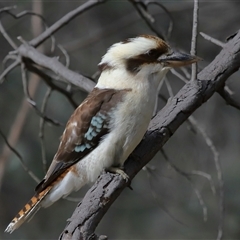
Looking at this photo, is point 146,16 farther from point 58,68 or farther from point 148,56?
point 148,56

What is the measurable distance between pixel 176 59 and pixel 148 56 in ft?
0.30

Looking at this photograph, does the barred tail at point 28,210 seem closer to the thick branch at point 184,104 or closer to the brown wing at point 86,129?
the brown wing at point 86,129

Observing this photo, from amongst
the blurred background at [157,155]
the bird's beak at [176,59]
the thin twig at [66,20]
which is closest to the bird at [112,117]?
the bird's beak at [176,59]

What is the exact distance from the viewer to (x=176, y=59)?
1.94 metres

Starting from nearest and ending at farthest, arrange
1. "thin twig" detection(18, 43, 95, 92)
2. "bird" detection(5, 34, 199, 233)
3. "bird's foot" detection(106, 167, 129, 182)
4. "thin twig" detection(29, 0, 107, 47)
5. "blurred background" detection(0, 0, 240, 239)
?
1. "bird's foot" detection(106, 167, 129, 182)
2. "bird" detection(5, 34, 199, 233)
3. "thin twig" detection(18, 43, 95, 92)
4. "thin twig" detection(29, 0, 107, 47)
5. "blurred background" detection(0, 0, 240, 239)

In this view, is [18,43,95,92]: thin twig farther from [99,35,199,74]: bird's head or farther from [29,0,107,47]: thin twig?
[99,35,199,74]: bird's head

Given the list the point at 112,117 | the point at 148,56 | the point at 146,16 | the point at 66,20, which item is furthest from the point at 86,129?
the point at 146,16

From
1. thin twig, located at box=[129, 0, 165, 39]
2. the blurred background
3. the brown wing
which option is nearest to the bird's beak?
the brown wing

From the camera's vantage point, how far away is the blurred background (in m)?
3.79

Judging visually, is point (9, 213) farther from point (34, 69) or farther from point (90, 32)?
point (34, 69)

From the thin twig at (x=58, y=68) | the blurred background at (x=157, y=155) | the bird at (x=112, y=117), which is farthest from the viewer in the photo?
the blurred background at (x=157, y=155)

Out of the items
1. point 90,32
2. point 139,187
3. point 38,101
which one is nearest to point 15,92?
point 38,101

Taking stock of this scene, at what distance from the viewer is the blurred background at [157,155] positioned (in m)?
3.79

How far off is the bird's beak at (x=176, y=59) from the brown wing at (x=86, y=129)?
0.52ft
